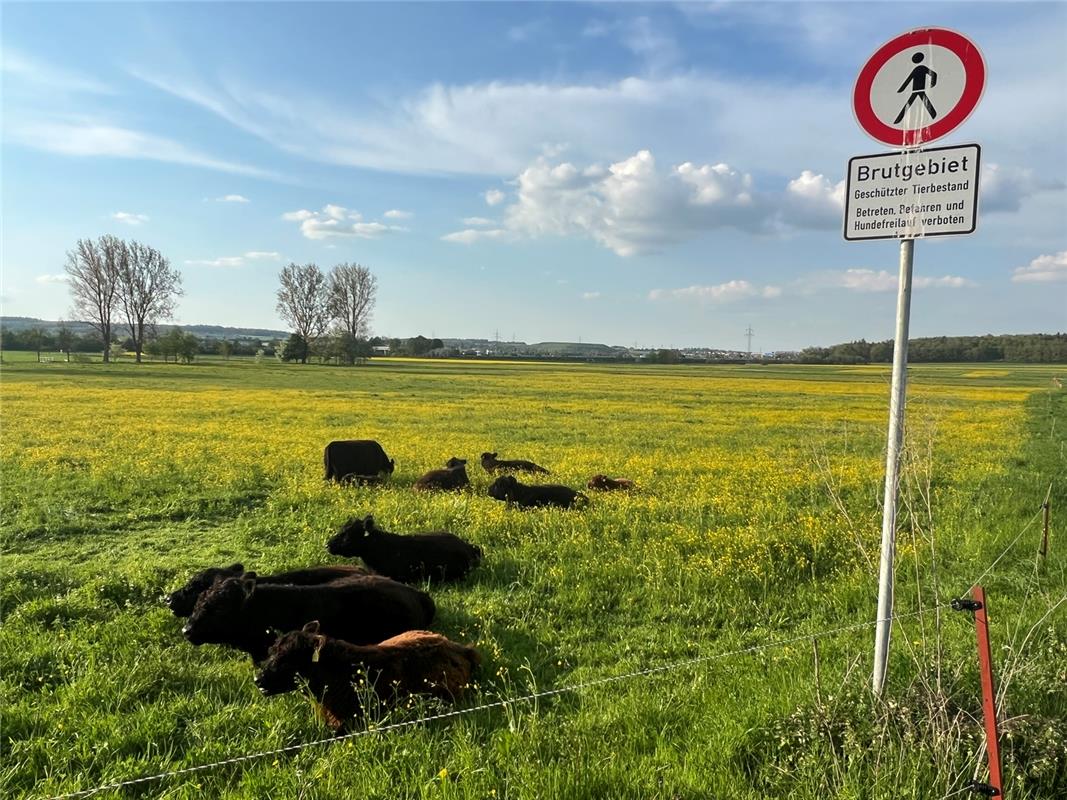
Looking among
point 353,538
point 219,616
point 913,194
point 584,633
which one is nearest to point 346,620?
point 219,616

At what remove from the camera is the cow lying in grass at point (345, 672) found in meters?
4.79

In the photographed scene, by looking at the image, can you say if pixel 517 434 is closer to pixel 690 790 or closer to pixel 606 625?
Answer: pixel 606 625

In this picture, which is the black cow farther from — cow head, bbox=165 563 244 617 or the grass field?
cow head, bbox=165 563 244 617

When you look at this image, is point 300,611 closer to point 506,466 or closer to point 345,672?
point 345,672

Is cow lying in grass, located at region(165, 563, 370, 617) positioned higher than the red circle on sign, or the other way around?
the red circle on sign

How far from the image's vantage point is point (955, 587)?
7.20 meters

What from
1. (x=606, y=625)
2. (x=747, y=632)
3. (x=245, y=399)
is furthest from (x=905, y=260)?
(x=245, y=399)

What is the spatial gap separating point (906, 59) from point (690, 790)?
4.77 meters

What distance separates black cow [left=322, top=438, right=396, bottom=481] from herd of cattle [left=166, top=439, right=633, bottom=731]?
5.91 meters

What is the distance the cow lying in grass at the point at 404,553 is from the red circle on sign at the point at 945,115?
6.41 metres

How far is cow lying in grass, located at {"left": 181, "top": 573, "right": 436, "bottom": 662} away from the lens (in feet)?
19.0

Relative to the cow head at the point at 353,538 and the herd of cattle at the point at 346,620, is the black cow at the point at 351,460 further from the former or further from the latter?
the herd of cattle at the point at 346,620

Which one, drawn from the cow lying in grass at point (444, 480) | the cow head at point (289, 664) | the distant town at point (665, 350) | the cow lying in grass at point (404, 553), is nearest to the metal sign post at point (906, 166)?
the cow head at point (289, 664)

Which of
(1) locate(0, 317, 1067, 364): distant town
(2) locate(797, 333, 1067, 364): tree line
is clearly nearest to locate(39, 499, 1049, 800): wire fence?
(1) locate(0, 317, 1067, 364): distant town
